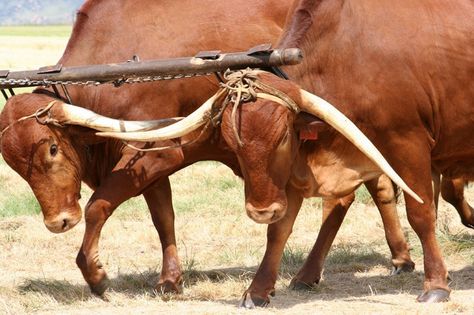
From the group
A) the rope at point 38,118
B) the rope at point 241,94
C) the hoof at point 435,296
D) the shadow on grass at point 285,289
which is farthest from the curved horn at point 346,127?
the rope at point 38,118

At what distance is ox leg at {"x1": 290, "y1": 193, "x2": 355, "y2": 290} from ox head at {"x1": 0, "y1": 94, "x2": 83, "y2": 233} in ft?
5.35

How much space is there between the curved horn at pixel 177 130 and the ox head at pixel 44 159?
39 centimetres

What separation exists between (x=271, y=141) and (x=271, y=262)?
3.50ft

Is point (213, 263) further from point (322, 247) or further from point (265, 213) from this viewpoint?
point (265, 213)

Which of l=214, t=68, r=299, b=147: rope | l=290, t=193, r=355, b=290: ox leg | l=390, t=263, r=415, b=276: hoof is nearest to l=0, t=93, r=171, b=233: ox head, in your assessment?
l=214, t=68, r=299, b=147: rope

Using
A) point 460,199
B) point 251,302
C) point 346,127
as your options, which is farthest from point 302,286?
point 460,199

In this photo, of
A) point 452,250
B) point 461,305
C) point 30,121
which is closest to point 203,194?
point 452,250

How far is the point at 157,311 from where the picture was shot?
6430 mm

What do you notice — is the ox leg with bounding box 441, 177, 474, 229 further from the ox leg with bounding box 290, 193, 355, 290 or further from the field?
the ox leg with bounding box 290, 193, 355, 290

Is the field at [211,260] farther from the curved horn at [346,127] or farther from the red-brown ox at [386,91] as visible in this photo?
the curved horn at [346,127]

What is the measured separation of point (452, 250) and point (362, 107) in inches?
84.3

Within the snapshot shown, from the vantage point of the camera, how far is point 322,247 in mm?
7523

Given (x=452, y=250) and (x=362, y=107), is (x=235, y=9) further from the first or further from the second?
(x=452, y=250)

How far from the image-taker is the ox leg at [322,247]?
7330mm
